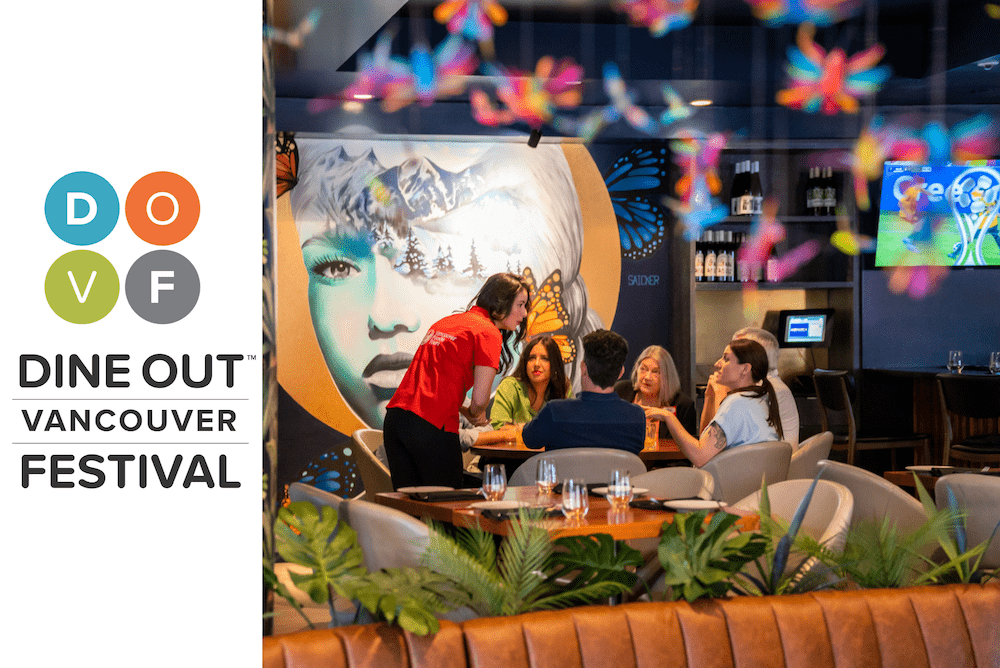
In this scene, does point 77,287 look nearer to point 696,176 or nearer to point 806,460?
point 806,460

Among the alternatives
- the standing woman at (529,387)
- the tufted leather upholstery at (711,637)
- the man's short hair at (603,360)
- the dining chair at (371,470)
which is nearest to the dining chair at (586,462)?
the man's short hair at (603,360)

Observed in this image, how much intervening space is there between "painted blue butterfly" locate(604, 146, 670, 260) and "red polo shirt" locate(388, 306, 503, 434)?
2.96 metres

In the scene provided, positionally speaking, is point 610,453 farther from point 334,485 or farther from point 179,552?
point 334,485

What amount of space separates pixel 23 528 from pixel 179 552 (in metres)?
0.27

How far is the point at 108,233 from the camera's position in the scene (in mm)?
1704

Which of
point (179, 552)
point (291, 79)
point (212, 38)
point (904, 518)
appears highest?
point (291, 79)

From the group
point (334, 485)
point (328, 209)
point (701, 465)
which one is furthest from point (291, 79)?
point (701, 465)

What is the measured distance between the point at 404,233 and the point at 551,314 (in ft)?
3.78

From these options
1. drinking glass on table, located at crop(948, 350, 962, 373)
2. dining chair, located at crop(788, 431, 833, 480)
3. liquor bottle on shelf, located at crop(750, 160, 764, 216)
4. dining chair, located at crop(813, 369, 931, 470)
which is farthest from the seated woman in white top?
drinking glass on table, located at crop(948, 350, 962, 373)

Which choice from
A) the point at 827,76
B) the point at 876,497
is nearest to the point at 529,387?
the point at 876,497

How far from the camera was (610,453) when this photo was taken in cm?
366

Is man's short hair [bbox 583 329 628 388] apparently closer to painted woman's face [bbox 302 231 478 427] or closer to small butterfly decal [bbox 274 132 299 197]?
painted woman's face [bbox 302 231 478 427]

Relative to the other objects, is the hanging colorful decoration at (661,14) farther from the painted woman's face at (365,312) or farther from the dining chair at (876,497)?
the dining chair at (876,497)

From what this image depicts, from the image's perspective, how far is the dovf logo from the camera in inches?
65.9
